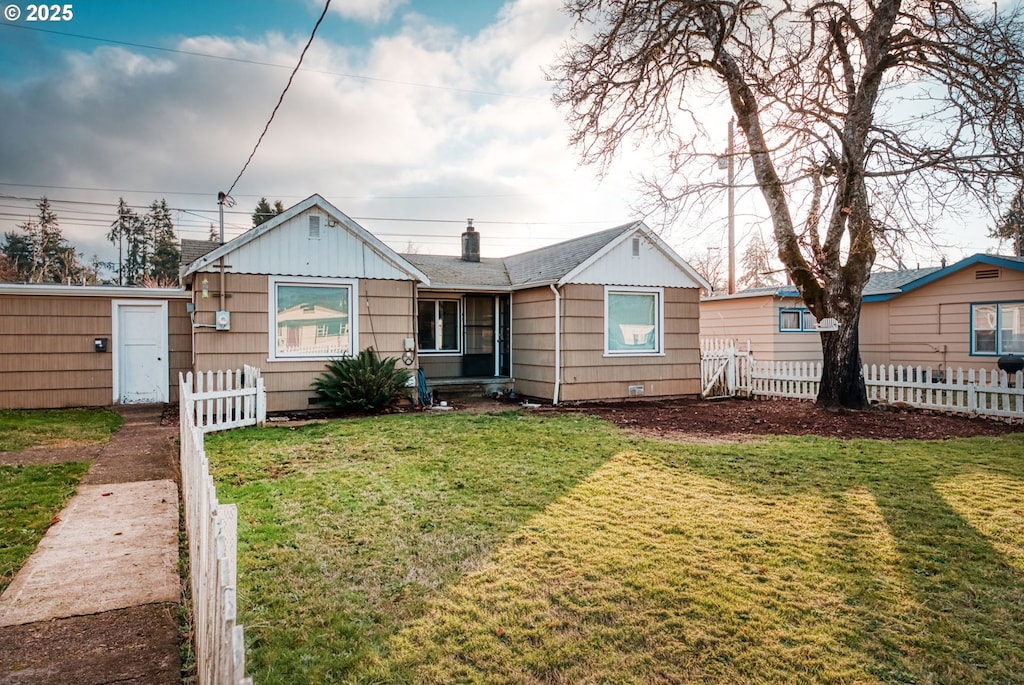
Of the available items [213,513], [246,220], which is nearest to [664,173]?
[213,513]

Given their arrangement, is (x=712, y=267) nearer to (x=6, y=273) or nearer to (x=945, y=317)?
(x=945, y=317)

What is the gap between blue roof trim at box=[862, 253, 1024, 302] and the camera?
45.2 feet

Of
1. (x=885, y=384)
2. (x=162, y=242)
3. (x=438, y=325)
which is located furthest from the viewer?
(x=162, y=242)

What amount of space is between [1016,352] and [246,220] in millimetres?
43186

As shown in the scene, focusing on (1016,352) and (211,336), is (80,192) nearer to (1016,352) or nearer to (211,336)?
(211,336)

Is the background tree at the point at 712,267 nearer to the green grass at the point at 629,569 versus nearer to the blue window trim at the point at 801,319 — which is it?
the blue window trim at the point at 801,319

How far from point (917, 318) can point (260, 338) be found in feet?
55.0

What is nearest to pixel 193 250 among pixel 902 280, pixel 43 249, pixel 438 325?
pixel 438 325

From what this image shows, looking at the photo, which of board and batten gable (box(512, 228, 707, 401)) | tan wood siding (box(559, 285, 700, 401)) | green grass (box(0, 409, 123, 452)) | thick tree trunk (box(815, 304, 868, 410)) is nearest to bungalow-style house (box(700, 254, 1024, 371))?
thick tree trunk (box(815, 304, 868, 410))

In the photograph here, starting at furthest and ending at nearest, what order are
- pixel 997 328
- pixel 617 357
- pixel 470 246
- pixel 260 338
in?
pixel 470 246
pixel 997 328
pixel 617 357
pixel 260 338

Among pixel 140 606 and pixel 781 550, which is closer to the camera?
pixel 140 606

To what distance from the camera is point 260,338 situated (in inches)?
416

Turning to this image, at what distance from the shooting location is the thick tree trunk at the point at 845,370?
1098 cm

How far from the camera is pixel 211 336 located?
10.3 metres
